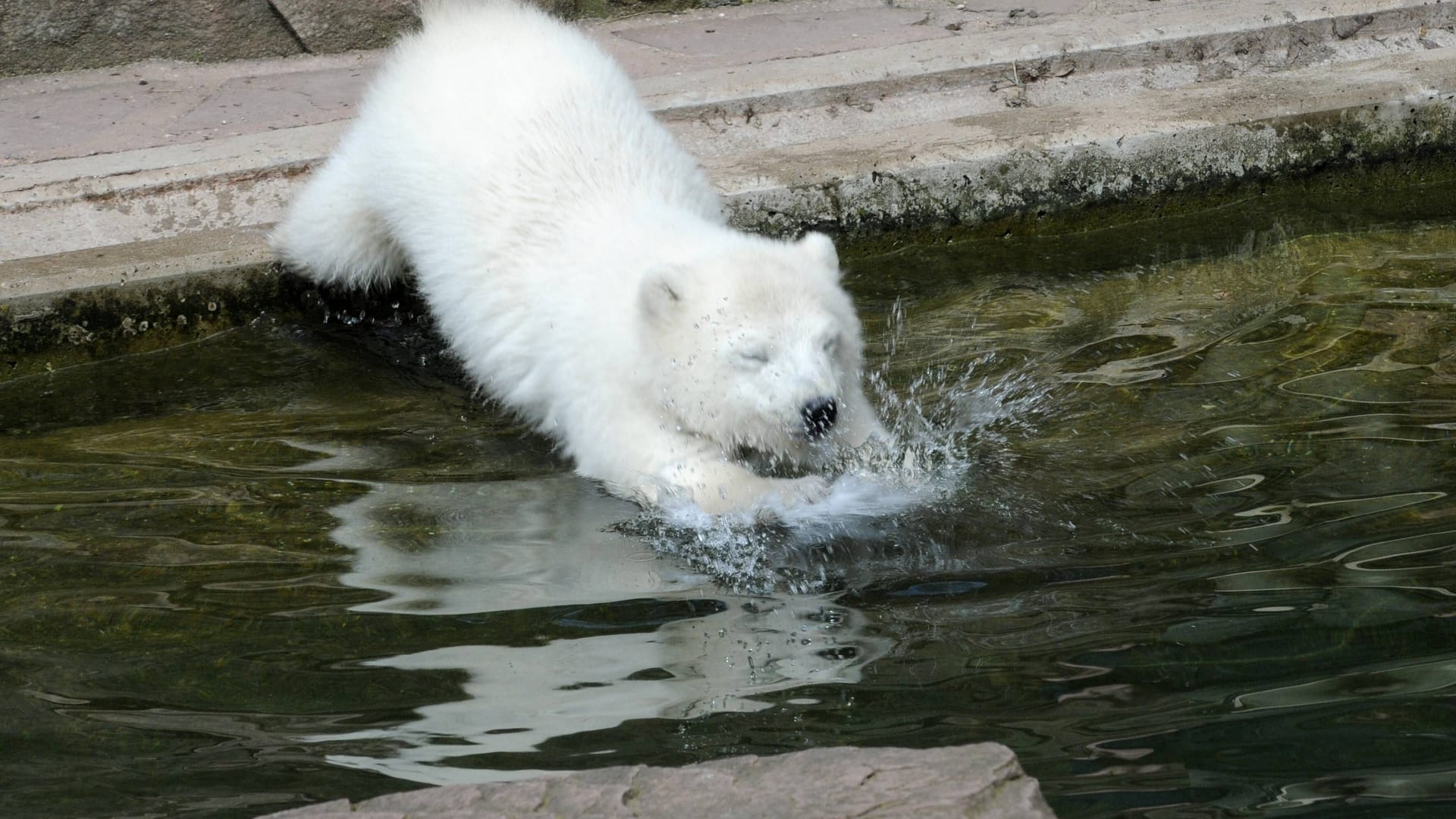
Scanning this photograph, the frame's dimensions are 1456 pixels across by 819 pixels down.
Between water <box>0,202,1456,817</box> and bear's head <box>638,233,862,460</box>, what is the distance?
10.2 inches

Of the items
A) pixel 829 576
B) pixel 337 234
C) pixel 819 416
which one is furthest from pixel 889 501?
pixel 337 234

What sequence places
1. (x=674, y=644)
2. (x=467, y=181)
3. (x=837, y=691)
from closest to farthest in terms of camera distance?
(x=837, y=691) → (x=674, y=644) → (x=467, y=181)

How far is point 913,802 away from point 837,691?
56cm

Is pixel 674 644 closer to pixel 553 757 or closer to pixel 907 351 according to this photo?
pixel 553 757

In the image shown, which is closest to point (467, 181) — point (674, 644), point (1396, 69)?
point (674, 644)

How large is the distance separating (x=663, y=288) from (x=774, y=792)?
1.67 m

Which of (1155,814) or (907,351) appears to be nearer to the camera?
(1155,814)

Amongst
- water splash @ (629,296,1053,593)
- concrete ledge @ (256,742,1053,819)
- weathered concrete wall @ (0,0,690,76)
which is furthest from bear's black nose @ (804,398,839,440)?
weathered concrete wall @ (0,0,690,76)

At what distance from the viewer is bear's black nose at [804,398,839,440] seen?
3209mm

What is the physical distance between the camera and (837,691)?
239cm

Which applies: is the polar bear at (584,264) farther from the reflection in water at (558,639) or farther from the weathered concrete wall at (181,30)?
the weathered concrete wall at (181,30)

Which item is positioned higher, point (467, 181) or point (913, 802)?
point (467, 181)

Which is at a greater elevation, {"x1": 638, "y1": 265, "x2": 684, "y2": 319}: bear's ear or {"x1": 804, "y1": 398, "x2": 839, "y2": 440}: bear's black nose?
{"x1": 638, "y1": 265, "x2": 684, "y2": 319}: bear's ear

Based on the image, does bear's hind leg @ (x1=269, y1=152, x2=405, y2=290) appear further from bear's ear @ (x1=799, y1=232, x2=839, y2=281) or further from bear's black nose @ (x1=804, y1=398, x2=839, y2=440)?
bear's black nose @ (x1=804, y1=398, x2=839, y2=440)
